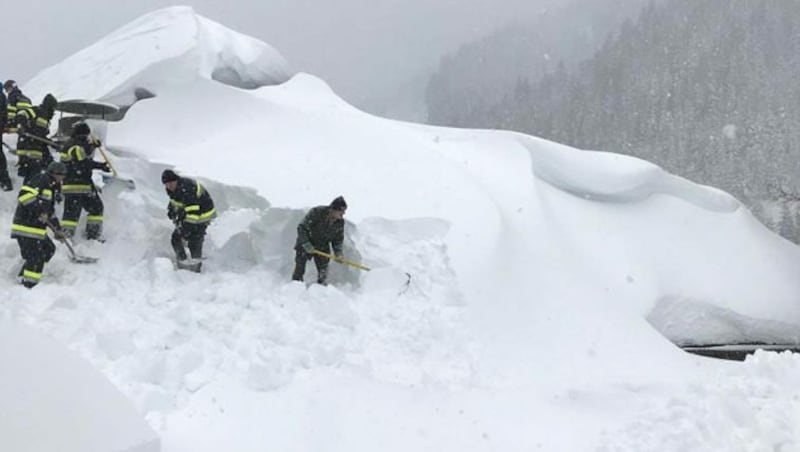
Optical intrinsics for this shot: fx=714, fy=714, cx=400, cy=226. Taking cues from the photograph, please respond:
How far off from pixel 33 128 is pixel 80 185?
1576 millimetres

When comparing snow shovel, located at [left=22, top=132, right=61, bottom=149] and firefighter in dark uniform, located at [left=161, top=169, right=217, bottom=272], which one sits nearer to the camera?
firefighter in dark uniform, located at [left=161, top=169, right=217, bottom=272]

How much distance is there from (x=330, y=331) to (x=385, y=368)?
29.8 inches

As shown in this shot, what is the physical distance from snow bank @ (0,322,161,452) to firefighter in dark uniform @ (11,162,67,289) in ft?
14.0

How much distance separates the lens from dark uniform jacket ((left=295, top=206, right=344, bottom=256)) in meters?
8.61

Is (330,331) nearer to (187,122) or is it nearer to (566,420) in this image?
(566,420)

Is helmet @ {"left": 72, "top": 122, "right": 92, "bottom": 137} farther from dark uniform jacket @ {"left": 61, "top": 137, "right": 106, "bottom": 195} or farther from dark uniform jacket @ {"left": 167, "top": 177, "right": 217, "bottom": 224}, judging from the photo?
dark uniform jacket @ {"left": 167, "top": 177, "right": 217, "bottom": 224}

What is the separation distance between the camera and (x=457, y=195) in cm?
1109

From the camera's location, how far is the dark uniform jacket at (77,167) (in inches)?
347

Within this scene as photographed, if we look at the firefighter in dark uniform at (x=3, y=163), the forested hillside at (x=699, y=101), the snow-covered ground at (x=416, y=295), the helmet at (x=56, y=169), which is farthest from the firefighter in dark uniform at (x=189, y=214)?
the forested hillside at (x=699, y=101)

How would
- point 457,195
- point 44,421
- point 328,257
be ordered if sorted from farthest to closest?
1. point 457,195
2. point 328,257
3. point 44,421

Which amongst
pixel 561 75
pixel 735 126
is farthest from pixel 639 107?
pixel 561 75

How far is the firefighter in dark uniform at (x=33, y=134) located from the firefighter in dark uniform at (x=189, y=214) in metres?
2.41

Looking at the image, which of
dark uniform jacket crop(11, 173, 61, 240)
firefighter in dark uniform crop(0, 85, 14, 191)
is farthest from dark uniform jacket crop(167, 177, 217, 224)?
firefighter in dark uniform crop(0, 85, 14, 191)

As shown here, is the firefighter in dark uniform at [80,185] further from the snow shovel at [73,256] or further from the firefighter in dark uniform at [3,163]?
the firefighter in dark uniform at [3,163]
